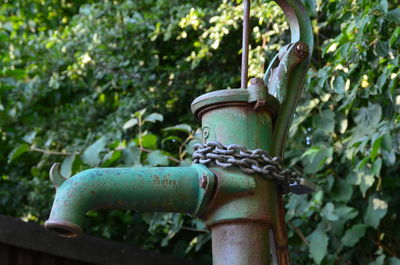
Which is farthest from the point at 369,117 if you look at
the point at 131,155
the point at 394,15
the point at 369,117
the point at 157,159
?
the point at 131,155

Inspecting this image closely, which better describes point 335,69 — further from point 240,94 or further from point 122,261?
point 240,94

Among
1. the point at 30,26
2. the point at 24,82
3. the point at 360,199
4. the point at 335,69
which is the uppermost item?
the point at 30,26

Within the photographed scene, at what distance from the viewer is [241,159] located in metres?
1.25

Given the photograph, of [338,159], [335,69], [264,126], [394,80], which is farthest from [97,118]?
[264,126]

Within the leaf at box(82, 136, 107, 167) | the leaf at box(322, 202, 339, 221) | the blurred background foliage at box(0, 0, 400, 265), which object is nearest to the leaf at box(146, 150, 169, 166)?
the blurred background foliage at box(0, 0, 400, 265)

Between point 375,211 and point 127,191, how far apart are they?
2288 millimetres

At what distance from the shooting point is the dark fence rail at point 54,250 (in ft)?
8.41

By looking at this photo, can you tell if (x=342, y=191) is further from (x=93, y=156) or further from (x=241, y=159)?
(x=241, y=159)

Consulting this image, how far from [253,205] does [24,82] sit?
3.65 m

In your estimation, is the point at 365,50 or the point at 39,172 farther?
the point at 39,172

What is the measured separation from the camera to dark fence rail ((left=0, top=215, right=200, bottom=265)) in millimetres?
2564

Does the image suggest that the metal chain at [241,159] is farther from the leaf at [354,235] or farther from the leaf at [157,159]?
the leaf at [354,235]

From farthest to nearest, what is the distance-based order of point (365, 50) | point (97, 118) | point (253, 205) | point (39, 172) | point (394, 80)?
1. point (97, 118)
2. point (39, 172)
3. point (365, 50)
4. point (394, 80)
5. point (253, 205)

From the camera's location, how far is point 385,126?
2857 millimetres
